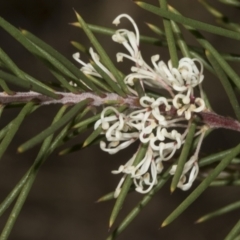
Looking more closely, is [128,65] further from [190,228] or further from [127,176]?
[127,176]

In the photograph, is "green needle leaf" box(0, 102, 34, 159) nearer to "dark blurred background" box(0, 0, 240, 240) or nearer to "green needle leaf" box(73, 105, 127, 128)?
"green needle leaf" box(73, 105, 127, 128)

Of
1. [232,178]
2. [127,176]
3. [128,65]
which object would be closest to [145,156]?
[127,176]

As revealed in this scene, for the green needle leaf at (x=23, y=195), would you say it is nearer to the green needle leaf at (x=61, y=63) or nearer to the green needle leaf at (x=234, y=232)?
the green needle leaf at (x=61, y=63)

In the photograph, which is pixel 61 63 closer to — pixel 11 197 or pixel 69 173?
pixel 11 197

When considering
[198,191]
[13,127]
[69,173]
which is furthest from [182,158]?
[69,173]

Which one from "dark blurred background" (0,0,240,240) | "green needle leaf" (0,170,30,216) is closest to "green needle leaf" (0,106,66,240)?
"green needle leaf" (0,170,30,216)

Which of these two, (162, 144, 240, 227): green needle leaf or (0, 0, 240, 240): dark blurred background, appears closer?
(162, 144, 240, 227): green needle leaf

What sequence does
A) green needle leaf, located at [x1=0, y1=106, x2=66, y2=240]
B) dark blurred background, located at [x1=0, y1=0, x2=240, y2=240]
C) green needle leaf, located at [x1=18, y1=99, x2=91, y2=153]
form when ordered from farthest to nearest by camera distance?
dark blurred background, located at [x1=0, y1=0, x2=240, y2=240]
green needle leaf, located at [x1=0, y1=106, x2=66, y2=240]
green needle leaf, located at [x1=18, y1=99, x2=91, y2=153]
